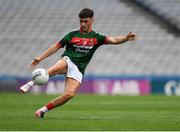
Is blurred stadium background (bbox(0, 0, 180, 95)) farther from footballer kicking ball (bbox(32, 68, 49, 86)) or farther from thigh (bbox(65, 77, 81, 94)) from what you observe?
footballer kicking ball (bbox(32, 68, 49, 86))

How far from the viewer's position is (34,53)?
30094mm

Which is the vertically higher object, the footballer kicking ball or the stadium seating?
the stadium seating

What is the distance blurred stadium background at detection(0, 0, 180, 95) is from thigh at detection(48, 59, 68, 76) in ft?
47.1

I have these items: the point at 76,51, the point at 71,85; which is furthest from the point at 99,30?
the point at 71,85

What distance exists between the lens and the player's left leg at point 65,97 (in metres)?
11.9

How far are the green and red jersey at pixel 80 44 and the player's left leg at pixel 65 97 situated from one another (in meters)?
0.32

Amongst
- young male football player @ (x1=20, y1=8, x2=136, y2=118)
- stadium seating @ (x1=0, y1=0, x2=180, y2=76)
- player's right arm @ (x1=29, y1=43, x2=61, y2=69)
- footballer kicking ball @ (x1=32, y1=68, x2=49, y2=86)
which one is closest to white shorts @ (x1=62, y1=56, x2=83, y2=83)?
young male football player @ (x1=20, y1=8, x2=136, y2=118)

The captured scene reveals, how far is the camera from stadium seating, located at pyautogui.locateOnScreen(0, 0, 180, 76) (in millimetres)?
29203

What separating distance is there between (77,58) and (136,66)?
56.3 feet

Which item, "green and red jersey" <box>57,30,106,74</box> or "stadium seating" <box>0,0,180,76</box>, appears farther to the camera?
"stadium seating" <box>0,0,180,76</box>

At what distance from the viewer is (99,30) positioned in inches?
1211

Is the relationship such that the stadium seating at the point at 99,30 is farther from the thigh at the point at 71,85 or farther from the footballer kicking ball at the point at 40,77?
the footballer kicking ball at the point at 40,77

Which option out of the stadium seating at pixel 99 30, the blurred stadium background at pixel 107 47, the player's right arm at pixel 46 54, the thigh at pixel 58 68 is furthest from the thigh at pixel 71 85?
the stadium seating at pixel 99 30

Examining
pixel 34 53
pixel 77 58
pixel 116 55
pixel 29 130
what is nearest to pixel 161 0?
pixel 116 55
